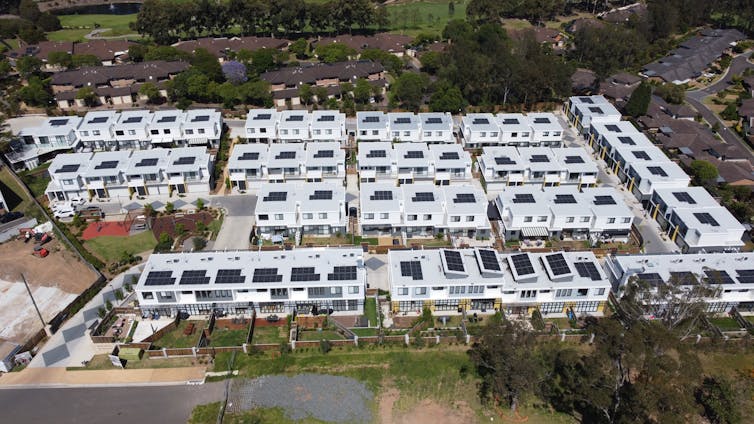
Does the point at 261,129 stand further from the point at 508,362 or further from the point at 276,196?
the point at 508,362

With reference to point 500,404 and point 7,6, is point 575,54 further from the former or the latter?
point 7,6

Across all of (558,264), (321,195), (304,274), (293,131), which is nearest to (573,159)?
(558,264)

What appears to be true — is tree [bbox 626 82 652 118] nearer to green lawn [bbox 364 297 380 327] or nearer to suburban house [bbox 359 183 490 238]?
suburban house [bbox 359 183 490 238]

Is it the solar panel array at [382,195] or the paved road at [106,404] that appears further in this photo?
the solar panel array at [382,195]

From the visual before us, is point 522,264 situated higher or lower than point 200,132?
lower

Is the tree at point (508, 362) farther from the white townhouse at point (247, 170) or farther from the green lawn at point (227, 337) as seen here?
the white townhouse at point (247, 170)

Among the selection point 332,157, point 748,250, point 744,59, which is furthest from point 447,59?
point 744,59

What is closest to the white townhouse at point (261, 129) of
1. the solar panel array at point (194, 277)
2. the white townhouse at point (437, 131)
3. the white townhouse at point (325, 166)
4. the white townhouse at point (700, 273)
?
the white townhouse at point (325, 166)
